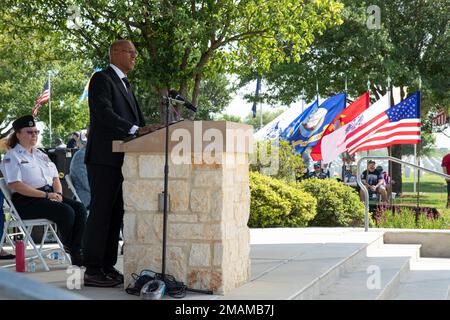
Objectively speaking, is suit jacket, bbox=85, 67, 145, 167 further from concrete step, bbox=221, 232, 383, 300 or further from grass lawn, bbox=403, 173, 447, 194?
grass lawn, bbox=403, 173, 447, 194

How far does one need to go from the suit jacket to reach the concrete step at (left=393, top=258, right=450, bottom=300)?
127 inches

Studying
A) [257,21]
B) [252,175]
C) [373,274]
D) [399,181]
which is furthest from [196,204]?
[399,181]

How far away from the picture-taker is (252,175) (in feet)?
43.6

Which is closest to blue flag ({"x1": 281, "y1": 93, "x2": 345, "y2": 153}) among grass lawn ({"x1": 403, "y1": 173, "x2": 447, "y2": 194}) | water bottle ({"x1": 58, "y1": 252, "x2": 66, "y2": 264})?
water bottle ({"x1": 58, "y1": 252, "x2": 66, "y2": 264})

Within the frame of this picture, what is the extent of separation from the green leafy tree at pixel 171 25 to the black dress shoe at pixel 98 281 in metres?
9.30

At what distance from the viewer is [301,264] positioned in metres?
7.36

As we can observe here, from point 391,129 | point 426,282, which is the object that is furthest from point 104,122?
point 391,129

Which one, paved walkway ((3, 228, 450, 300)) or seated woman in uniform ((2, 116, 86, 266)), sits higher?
seated woman in uniform ((2, 116, 86, 266))

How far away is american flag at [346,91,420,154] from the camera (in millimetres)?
14547

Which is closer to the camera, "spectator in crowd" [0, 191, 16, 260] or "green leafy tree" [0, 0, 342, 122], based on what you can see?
"spectator in crowd" [0, 191, 16, 260]

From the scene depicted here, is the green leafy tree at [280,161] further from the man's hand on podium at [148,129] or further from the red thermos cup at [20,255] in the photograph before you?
the man's hand on podium at [148,129]

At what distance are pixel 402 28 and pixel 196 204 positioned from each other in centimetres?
2666

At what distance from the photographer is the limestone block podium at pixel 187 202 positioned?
5383mm

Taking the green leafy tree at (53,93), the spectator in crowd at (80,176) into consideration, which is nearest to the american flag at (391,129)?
the spectator in crowd at (80,176)
